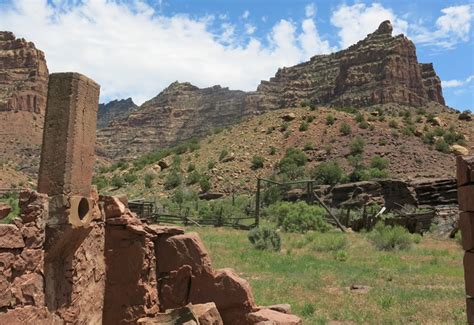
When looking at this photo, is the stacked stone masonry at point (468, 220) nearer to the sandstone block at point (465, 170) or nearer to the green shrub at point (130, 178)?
the sandstone block at point (465, 170)

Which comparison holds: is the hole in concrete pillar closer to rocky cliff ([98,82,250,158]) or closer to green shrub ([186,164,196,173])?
green shrub ([186,164,196,173])

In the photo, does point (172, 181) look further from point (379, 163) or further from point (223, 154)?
point (379, 163)

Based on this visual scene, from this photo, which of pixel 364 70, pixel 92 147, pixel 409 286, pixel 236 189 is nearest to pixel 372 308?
pixel 409 286

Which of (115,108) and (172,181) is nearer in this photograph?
(172,181)

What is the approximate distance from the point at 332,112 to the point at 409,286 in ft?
141

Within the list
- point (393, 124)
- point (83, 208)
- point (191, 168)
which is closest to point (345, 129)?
point (393, 124)

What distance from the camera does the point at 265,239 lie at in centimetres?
1786

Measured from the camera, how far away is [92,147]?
18.8 ft

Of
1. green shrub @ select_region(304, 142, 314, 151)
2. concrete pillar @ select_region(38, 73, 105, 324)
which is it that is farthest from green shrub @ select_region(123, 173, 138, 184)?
concrete pillar @ select_region(38, 73, 105, 324)

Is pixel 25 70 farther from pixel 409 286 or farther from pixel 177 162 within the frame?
pixel 409 286

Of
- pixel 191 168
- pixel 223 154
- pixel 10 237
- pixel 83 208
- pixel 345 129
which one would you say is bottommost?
pixel 10 237

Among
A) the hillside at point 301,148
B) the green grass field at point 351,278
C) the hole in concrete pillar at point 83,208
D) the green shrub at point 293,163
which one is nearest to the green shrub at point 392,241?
the green grass field at point 351,278

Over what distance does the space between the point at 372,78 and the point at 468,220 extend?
84.5 metres

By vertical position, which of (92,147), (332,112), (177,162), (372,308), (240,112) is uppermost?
(240,112)
